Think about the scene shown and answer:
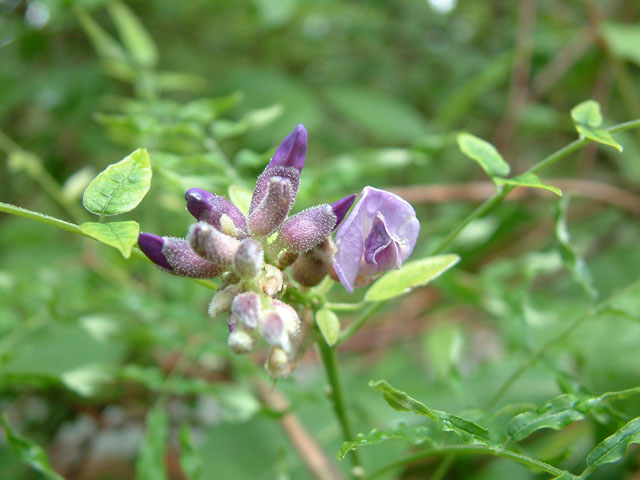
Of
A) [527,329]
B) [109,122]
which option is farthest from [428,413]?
[109,122]

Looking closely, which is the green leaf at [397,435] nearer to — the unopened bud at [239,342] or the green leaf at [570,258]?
the unopened bud at [239,342]

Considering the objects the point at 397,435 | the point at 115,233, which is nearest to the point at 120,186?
the point at 115,233

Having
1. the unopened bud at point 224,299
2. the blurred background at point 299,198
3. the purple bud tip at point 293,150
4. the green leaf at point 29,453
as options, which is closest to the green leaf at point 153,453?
the blurred background at point 299,198

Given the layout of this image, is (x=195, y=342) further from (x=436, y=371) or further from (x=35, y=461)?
(x=436, y=371)

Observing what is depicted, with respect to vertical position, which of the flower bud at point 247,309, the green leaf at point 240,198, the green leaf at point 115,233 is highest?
the green leaf at point 115,233

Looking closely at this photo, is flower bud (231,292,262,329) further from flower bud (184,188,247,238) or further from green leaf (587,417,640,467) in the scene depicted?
green leaf (587,417,640,467)

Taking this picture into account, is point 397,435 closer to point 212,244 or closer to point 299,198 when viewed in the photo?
point 212,244
